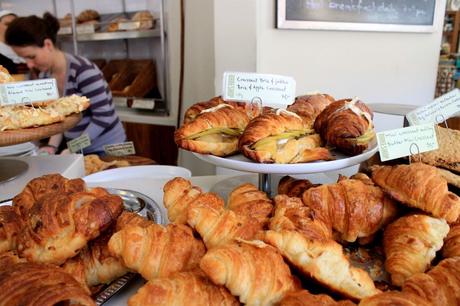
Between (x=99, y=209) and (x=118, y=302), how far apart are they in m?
0.16

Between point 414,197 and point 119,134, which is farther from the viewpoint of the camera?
point 119,134

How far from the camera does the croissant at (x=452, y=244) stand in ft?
2.07

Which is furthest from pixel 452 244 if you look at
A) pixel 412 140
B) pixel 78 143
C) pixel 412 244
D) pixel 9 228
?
pixel 78 143

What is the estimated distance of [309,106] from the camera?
3.52 feet

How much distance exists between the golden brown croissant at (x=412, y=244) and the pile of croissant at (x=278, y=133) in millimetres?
231

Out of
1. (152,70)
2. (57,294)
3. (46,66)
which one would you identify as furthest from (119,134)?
(57,294)

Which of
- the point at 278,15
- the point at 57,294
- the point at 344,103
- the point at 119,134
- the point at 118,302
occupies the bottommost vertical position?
the point at 119,134

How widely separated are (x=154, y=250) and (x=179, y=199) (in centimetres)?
15

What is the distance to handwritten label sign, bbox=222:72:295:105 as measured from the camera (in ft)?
3.17

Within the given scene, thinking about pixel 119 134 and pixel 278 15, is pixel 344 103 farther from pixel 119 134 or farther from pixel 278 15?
pixel 119 134

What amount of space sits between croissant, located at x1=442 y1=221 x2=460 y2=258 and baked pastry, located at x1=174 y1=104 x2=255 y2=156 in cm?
48

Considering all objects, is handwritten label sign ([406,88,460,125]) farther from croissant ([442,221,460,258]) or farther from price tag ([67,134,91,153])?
price tag ([67,134,91,153])

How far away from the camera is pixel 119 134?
96.3 inches

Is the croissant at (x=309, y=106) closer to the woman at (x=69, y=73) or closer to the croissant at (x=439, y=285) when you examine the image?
the croissant at (x=439, y=285)
